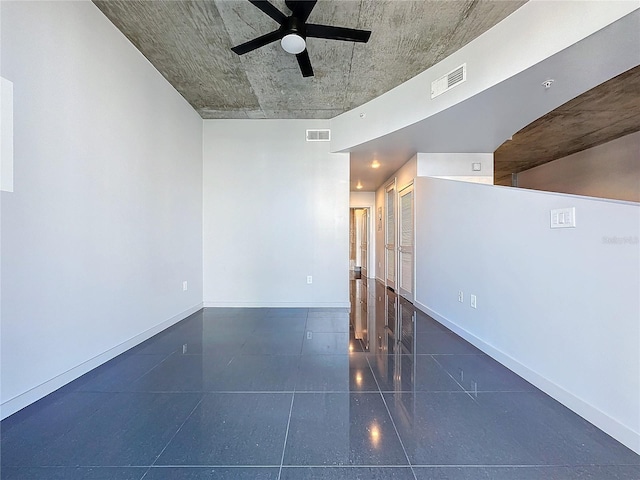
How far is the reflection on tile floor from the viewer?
1257 mm

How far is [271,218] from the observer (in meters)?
4.20

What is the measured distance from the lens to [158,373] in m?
2.16

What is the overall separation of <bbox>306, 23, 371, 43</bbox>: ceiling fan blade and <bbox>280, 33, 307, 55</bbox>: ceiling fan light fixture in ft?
0.27

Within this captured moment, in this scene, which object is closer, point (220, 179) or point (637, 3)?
point (637, 3)

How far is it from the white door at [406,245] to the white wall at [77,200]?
A: 11.8 feet

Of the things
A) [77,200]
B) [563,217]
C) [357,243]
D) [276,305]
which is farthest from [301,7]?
[357,243]

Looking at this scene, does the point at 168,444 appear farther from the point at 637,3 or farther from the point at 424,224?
the point at 424,224

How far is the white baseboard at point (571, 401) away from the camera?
138 cm

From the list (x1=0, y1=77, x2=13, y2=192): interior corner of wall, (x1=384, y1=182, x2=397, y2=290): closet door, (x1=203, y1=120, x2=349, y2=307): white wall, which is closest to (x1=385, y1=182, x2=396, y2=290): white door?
(x1=384, y1=182, x2=397, y2=290): closet door

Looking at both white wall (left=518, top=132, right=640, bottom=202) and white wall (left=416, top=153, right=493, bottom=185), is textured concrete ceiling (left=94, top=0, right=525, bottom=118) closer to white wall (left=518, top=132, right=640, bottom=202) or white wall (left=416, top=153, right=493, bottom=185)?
white wall (left=416, top=153, right=493, bottom=185)

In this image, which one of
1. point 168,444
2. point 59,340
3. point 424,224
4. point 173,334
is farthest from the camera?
point 424,224

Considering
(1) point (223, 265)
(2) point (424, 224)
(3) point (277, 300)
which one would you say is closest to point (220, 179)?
(1) point (223, 265)

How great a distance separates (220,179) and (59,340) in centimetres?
283

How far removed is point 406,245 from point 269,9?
3908 mm
